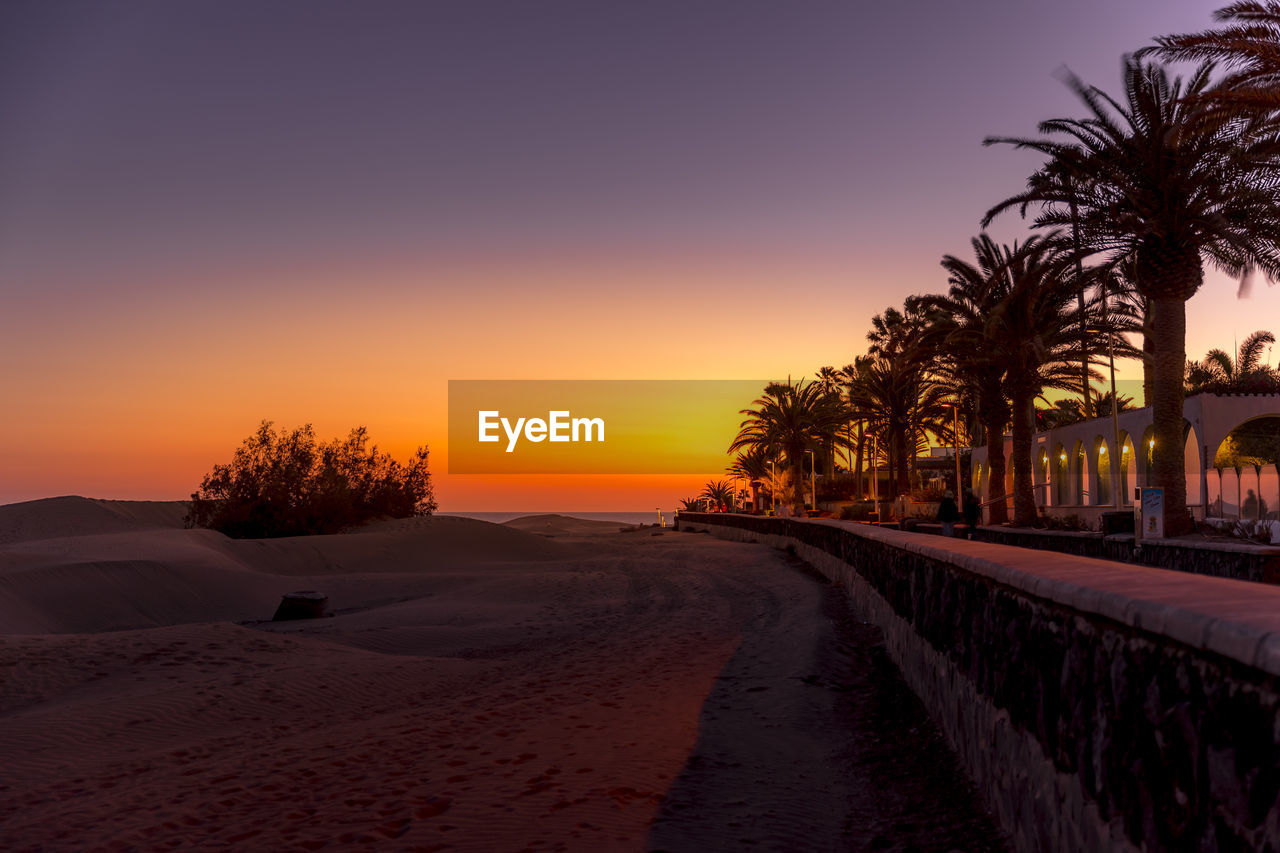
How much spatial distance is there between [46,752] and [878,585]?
10817 millimetres

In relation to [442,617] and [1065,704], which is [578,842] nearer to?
[1065,704]

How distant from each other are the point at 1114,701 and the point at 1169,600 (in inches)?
21.8

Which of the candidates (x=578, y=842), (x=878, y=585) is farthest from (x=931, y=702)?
(x=878, y=585)

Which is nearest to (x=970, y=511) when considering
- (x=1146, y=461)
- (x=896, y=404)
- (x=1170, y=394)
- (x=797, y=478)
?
(x=1170, y=394)

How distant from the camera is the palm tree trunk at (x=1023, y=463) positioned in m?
34.2

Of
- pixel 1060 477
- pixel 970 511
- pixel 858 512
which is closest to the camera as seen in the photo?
pixel 970 511

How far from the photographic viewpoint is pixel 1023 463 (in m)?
34.8

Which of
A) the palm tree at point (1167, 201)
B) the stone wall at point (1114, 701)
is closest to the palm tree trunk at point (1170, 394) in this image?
the palm tree at point (1167, 201)

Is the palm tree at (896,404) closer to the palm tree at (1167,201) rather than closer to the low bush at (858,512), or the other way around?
the low bush at (858,512)

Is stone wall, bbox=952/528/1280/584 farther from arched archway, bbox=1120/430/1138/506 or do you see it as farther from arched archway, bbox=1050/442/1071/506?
arched archway, bbox=1050/442/1071/506

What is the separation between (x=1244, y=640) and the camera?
263 cm

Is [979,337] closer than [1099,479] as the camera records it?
Yes

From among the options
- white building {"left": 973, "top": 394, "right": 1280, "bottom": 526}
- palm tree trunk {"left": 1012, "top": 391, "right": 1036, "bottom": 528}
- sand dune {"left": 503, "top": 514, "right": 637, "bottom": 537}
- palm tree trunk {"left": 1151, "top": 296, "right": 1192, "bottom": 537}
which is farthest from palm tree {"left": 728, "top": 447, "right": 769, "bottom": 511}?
palm tree trunk {"left": 1151, "top": 296, "right": 1192, "bottom": 537}

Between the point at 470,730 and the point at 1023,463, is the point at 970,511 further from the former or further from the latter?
the point at 470,730
